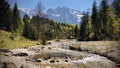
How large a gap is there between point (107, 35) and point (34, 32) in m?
28.7

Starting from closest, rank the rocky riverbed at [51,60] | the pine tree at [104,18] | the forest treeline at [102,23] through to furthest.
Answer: the rocky riverbed at [51,60]
the forest treeline at [102,23]
the pine tree at [104,18]

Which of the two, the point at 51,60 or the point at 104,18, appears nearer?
the point at 51,60

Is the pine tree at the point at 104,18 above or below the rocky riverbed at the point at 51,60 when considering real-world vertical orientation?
above

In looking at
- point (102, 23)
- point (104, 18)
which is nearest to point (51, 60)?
point (104, 18)

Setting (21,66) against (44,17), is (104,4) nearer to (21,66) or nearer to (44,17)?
(44,17)

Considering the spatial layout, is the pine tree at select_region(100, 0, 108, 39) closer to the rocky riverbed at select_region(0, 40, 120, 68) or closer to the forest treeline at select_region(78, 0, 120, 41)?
the forest treeline at select_region(78, 0, 120, 41)

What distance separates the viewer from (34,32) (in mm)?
81438

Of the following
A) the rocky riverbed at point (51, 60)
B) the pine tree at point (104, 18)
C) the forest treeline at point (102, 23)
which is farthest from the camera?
the pine tree at point (104, 18)

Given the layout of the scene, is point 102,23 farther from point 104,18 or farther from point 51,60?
point 51,60

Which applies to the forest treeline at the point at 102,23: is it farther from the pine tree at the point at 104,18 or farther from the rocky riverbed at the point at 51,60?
the rocky riverbed at the point at 51,60

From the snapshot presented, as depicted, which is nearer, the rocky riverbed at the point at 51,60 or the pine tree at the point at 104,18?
the rocky riverbed at the point at 51,60

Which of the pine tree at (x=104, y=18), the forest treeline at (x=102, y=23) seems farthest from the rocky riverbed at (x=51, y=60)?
the pine tree at (x=104, y=18)

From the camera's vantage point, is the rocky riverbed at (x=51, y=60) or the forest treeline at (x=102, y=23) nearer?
the rocky riverbed at (x=51, y=60)

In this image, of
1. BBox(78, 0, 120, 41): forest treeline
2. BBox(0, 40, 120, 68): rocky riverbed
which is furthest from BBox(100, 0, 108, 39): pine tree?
BBox(0, 40, 120, 68): rocky riverbed
